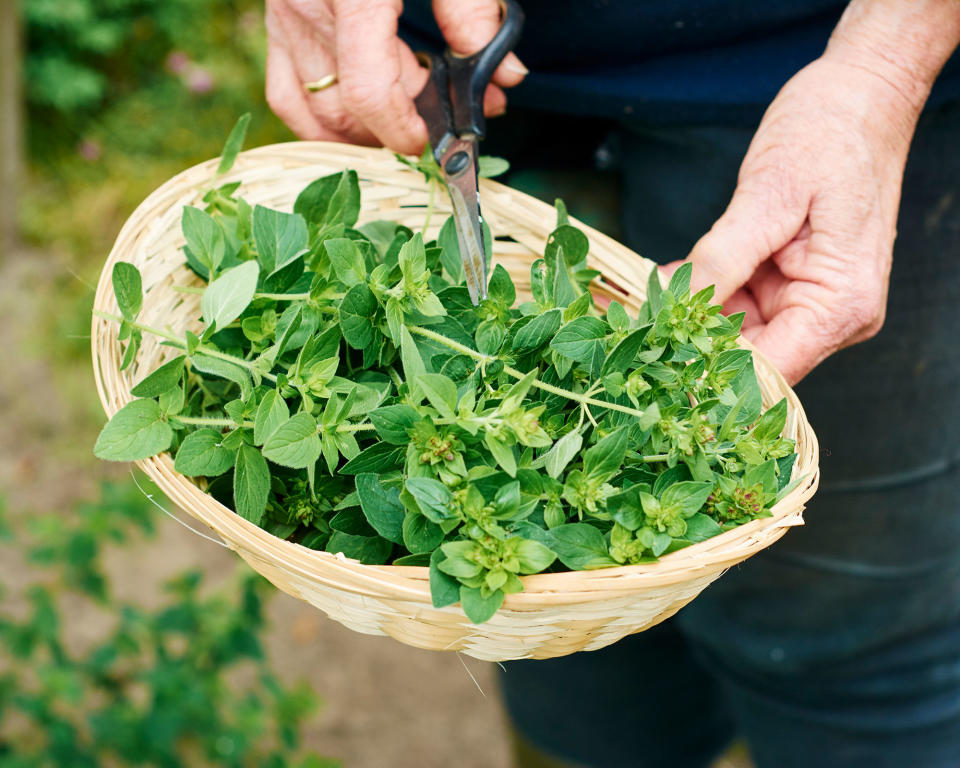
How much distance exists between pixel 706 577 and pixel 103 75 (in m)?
3.25

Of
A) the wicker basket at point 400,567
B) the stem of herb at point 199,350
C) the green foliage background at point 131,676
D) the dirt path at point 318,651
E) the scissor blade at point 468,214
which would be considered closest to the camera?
the wicker basket at point 400,567

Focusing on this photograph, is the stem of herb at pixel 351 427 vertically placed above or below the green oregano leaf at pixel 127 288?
below

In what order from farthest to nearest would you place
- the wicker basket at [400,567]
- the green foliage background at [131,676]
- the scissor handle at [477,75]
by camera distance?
the green foliage background at [131,676], the scissor handle at [477,75], the wicker basket at [400,567]

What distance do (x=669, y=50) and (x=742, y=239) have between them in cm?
36

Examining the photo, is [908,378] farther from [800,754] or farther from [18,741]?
[18,741]

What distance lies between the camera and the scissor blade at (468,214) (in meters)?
0.85

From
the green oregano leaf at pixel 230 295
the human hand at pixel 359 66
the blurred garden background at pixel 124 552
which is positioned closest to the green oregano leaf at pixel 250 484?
the green oregano leaf at pixel 230 295

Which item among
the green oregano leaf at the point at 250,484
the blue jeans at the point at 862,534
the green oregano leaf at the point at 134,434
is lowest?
the blue jeans at the point at 862,534

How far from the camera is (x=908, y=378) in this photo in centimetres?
118

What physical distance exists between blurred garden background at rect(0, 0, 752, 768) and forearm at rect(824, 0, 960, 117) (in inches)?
20.6

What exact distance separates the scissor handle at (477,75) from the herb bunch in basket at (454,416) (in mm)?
200

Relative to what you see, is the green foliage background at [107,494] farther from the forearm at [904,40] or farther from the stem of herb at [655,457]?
the forearm at [904,40]

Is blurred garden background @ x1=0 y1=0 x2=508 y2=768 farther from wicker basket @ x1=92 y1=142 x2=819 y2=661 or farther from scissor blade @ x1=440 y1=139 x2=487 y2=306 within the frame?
scissor blade @ x1=440 y1=139 x2=487 y2=306

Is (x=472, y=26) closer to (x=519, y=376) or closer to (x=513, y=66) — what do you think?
(x=513, y=66)
